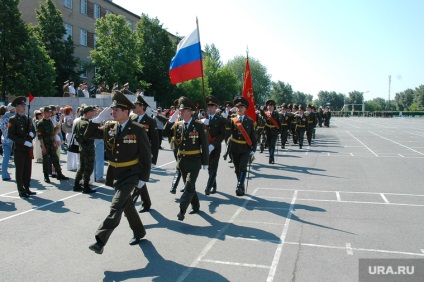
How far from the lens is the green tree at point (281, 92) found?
124 m

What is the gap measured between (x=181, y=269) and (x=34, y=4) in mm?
43303

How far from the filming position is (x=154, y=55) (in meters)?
50.9

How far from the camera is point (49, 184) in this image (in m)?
10.2

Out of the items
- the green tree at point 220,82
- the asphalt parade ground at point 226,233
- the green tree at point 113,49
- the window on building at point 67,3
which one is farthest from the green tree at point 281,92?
the asphalt parade ground at point 226,233

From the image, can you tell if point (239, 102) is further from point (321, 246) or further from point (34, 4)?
point (34, 4)

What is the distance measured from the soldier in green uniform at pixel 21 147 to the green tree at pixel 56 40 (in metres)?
29.6

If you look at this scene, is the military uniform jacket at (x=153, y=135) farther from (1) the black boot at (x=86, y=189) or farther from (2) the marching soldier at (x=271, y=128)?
(2) the marching soldier at (x=271, y=128)

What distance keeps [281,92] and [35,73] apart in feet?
337

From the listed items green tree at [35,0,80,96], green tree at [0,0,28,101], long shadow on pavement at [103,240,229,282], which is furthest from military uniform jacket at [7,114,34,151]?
green tree at [35,0,80,96]

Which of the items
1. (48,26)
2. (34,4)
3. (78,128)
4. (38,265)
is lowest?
(38,265)

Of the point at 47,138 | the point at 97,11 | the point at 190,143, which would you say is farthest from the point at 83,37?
the point at 190,143

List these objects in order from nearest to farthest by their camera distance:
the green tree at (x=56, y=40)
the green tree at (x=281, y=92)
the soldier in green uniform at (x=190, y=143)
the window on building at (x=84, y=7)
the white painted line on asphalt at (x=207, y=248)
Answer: the white painted line on asphalt at (x=207, y=248) < the soldier in green uniform at (x=190, y=143) < the green tree at (x=56, y=40) < the window on building at (x=84, y=7) < the green tree at (x=281, y=92)

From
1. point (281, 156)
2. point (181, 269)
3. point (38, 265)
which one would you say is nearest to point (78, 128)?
point (38, 265)

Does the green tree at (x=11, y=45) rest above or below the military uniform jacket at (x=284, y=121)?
above
